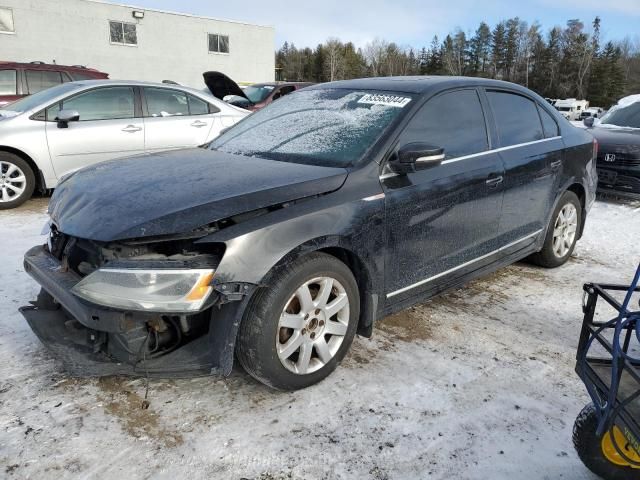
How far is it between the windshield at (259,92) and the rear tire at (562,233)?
26.1ft

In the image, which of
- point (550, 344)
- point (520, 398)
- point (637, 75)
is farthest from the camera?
point (637, 75)

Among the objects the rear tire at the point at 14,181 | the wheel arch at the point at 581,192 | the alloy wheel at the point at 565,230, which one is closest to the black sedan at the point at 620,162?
the wheel arch at the point at 581,192

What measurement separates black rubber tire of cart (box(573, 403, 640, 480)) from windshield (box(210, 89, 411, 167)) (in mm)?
1648

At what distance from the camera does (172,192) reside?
255 cm

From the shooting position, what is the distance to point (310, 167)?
113 inches

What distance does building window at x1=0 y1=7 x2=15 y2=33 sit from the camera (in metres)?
21.8

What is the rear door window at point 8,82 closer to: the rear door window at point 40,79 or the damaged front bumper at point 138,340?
the rear door window at point 40,79

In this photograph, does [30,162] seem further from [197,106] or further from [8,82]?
[8,82]

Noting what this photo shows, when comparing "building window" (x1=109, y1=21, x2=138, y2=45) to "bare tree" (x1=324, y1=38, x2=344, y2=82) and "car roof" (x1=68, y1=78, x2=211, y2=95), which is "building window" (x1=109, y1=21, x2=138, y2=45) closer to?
"car roof" (x1=68, y1=78, x2=211, y2=95)

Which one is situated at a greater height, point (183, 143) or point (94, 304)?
point (183, 143)

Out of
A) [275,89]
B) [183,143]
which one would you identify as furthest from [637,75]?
[183,143]

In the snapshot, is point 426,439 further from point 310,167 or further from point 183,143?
point 183,143

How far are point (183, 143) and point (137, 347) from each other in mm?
4915

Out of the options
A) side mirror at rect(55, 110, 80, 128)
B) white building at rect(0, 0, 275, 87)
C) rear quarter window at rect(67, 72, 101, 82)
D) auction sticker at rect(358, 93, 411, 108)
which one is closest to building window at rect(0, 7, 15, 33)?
white building at rect(0, 0, 275, 87)
